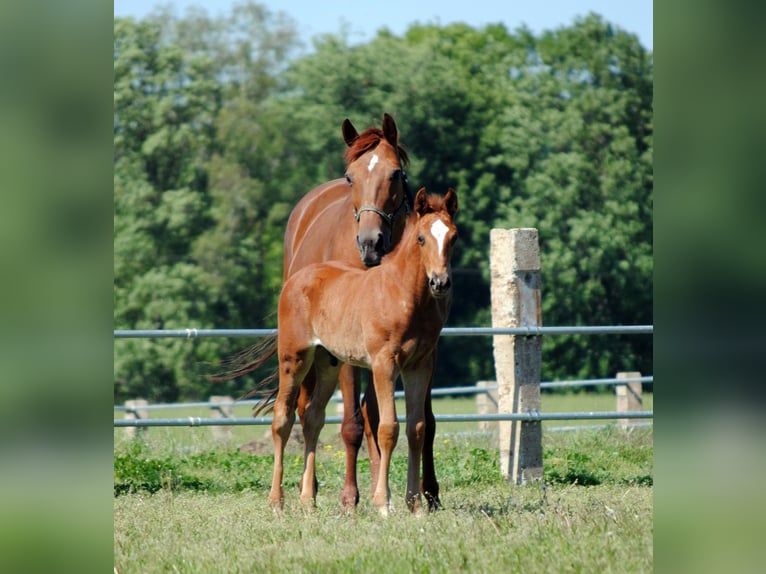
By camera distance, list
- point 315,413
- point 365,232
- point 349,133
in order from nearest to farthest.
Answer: point 365,232 → point 315,413 → point 349,133

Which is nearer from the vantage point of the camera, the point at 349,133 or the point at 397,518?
the point at 397,518

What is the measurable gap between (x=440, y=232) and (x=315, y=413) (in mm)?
1810

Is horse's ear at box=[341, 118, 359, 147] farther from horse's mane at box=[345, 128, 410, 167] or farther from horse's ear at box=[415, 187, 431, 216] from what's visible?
horse's ear at box=[415, 187, 431, 216]

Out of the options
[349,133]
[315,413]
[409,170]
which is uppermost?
[409,170]

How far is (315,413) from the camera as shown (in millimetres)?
6992

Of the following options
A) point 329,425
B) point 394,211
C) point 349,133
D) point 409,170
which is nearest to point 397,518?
point 394,211

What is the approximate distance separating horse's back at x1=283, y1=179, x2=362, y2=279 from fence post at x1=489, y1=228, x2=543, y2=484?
1610 mm

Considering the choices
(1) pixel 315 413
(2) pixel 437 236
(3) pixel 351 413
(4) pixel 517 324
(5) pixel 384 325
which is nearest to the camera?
(2) pixel 437 236

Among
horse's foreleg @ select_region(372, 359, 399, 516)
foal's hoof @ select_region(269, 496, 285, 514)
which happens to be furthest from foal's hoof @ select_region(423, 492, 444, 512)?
foal's hoof @ select_region(269, 496, 285, 514)

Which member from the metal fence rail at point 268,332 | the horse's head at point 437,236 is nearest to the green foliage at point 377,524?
the metal fence rail at point 268,332

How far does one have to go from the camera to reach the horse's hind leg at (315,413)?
673 centimetres

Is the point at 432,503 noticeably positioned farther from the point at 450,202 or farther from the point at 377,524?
the point at 450,202

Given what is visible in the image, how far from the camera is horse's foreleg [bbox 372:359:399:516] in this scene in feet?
19.8

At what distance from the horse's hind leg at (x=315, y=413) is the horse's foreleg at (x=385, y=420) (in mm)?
719
